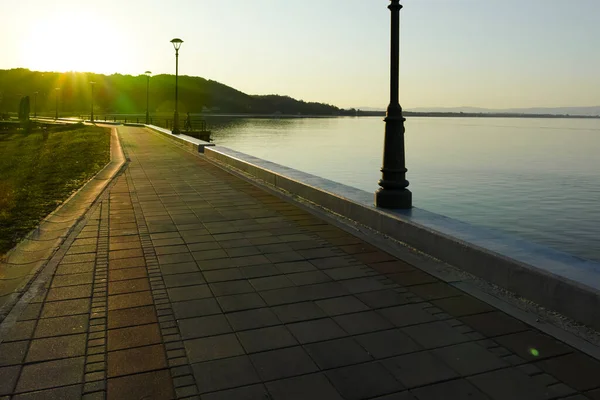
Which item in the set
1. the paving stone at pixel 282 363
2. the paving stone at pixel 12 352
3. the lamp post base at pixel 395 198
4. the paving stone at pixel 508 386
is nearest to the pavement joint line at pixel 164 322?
the paving stone at pixel 282 363

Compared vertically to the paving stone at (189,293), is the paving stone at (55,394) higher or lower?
lower

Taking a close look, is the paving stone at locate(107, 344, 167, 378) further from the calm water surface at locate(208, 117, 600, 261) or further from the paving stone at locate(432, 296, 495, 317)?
the calm water surface at locate(208, 117, 600, 261)

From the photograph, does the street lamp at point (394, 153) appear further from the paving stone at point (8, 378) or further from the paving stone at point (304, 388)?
the paving stone at point (8, 378)

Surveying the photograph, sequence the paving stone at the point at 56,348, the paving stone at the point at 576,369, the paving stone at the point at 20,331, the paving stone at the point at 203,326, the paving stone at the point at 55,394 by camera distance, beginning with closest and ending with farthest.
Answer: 1. the paving stone at the point at 55,394
2. the paving stone at the point at 576,369
3. the paving stone at the point at 56,348
4. the paving stone at the point at 20,331
5. the paving stone at the point at 203,326

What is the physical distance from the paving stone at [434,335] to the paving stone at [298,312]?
0.77m

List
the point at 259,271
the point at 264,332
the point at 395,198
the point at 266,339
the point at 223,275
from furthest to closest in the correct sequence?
the point at 395,198
the point at 259,271
the point at 223,275
the point at 264,332
the point at 266,339

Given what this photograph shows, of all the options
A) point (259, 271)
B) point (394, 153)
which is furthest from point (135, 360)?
point (394, 153)

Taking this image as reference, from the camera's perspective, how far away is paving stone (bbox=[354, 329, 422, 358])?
12.2 ft

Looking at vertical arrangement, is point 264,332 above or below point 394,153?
below

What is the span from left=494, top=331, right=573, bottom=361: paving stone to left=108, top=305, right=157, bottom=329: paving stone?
2776mm

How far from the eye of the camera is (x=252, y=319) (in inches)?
170

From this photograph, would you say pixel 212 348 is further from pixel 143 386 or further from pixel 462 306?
pixel 462 306

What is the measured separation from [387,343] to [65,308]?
9.06ft

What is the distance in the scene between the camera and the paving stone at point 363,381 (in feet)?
10.5
